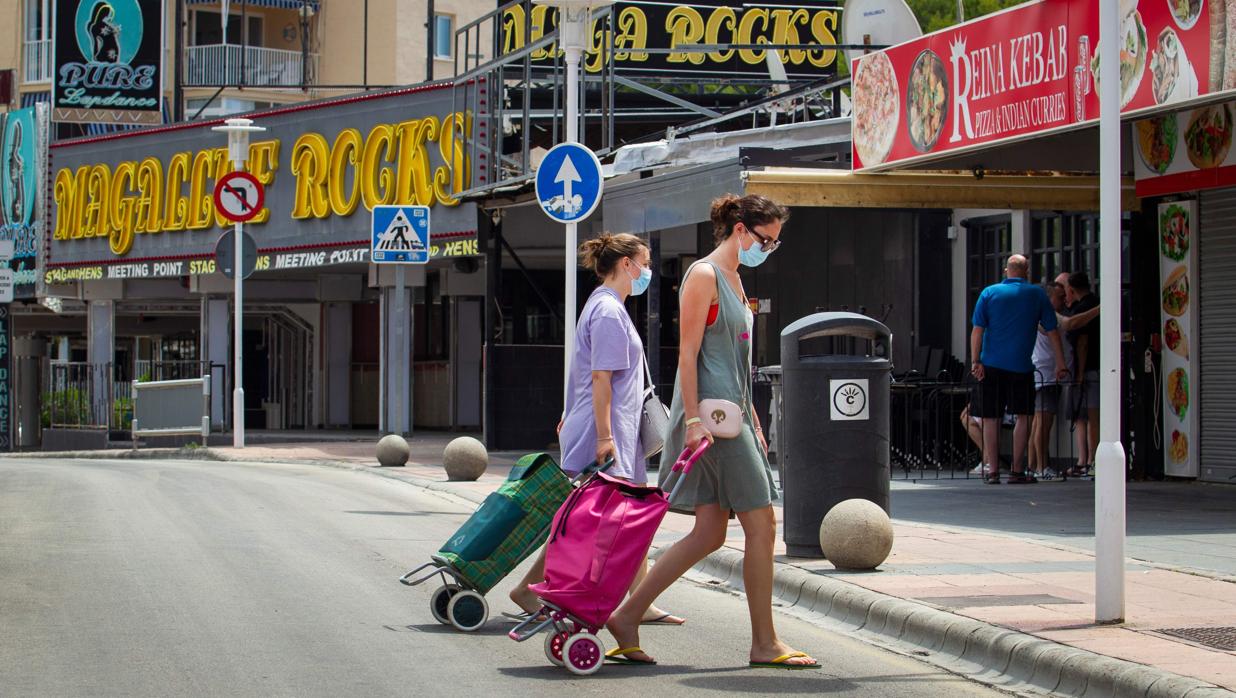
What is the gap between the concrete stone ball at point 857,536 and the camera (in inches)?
369

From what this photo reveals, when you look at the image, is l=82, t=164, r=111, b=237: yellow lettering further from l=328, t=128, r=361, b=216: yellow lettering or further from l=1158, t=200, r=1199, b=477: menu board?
l=1158, t=200, r=1199, b=477: menu board

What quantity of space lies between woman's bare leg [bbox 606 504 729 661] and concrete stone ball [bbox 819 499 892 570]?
225 centimetres

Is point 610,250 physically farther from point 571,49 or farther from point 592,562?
point 571,49

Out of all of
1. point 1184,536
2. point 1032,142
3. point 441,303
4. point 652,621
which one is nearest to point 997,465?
point 1032,142

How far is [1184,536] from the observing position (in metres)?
11.1

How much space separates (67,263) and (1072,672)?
103ft

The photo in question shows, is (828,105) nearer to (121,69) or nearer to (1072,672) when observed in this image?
(1072,672)

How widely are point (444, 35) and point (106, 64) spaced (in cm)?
1444

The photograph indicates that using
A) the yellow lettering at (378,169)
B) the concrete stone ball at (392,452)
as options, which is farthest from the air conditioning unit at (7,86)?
the concrete stone ball at (392,452)

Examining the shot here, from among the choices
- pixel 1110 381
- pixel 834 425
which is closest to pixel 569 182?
pixel 834 425

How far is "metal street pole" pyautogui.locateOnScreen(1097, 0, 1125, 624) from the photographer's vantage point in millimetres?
7324

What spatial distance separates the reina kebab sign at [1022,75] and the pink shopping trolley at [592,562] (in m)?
5.61

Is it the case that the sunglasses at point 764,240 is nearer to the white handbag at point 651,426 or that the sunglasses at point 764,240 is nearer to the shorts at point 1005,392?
the white handbag at point 651,426

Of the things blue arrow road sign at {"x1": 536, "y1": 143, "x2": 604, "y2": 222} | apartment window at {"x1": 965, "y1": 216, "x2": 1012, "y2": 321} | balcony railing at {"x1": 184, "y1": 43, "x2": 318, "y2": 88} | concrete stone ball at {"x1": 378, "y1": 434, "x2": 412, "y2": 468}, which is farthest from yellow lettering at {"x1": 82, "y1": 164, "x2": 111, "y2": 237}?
blue arrow road sign at {"x1": 536, "y1": 143, "x2": 604, "y2": 222}
